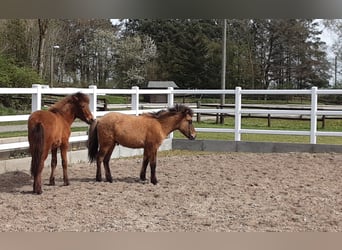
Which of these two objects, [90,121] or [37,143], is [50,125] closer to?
[37,143]

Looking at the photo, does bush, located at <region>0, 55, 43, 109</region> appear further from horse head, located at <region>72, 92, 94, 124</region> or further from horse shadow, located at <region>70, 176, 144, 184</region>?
horse head, located at <region>72, 92, 94, 124</region>

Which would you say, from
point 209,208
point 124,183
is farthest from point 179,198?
point 124,183

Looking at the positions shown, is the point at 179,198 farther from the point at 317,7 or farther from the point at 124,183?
the point at 317,7

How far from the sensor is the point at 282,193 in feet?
14.4

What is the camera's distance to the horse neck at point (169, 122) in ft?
16.2

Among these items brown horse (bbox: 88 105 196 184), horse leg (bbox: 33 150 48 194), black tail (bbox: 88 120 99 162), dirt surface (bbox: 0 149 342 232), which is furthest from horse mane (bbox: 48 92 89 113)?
dirt surface (bbox: 0 149 342 232)

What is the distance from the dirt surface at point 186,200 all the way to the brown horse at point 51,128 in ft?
0.90

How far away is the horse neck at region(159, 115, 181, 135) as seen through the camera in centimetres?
493

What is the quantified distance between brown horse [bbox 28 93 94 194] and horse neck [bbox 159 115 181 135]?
727mm

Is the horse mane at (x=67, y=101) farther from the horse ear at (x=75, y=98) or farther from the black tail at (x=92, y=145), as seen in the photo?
the black tail at (x=92, y=145)

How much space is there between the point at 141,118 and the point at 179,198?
1.08 m

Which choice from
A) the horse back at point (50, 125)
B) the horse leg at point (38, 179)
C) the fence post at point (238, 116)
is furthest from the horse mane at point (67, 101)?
the fence post at point (238, 116)

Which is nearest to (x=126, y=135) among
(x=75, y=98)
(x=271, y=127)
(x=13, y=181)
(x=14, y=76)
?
(x=75, y=98)

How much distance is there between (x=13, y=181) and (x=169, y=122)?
1.61 m
